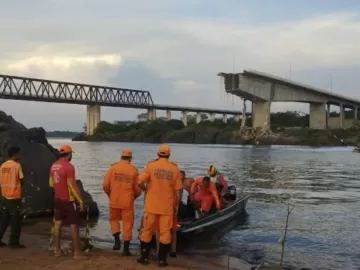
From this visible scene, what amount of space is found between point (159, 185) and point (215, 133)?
146 m

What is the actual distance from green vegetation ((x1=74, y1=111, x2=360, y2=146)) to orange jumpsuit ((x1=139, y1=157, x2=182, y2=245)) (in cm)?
12010

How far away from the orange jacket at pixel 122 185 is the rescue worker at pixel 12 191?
6.14 ft

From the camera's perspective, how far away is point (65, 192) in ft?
31.3

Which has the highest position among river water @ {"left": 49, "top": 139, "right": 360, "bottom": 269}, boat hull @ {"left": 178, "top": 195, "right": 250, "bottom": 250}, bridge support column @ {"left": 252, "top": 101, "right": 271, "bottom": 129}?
bridge support column @ {"left": 252, "top": 101, "right": 271, "bottom": 129}

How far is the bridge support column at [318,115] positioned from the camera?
14101 centimetres

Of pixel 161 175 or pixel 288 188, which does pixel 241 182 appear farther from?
pixel 161 175

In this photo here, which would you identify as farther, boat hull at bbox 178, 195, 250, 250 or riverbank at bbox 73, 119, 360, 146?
riverbank at bbox 73, 119, 360, 146

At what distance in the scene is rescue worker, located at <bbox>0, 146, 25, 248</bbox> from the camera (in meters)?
10.6

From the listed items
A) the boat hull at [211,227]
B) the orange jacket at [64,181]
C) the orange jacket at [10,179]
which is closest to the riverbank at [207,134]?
the boat hull at [211,227]

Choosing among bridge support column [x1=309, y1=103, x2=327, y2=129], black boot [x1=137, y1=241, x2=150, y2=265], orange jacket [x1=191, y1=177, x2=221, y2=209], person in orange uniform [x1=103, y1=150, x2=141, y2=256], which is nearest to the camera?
black boot [x1=137, y1=241, x2=150, y2=265]

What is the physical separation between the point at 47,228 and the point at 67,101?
142992 mm

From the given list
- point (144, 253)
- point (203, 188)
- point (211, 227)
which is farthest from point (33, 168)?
point (144, 253)

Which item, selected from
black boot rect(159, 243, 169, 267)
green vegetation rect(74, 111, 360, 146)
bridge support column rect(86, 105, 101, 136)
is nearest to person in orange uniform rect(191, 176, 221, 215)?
black boot rect(159, 243, 169, 267)

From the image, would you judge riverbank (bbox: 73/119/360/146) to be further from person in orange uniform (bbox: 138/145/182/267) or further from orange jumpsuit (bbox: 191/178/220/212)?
person in orange uniform (bbox: 138/145/182/267)
